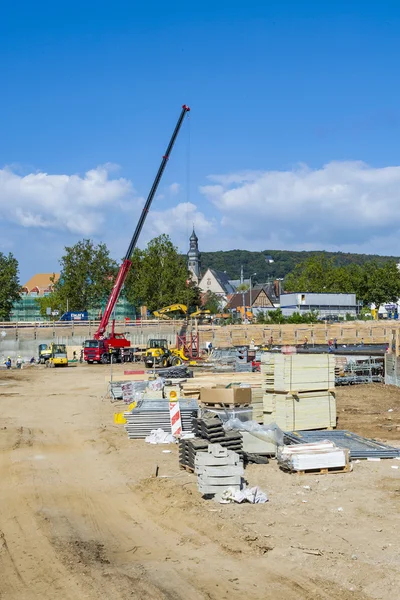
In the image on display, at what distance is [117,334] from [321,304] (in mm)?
42226

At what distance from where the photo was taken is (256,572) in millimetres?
8969

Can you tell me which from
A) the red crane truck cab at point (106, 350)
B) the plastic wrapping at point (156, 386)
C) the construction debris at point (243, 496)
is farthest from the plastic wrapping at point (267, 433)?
the red crane truck cab at point (106, 350)

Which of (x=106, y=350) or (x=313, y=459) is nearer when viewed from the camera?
(x=313, y=459)

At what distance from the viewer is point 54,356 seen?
176 ft

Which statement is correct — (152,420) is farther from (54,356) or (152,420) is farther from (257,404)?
(54,356)

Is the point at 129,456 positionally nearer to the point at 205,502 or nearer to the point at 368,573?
the point at 205,502

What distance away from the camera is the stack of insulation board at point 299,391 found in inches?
746

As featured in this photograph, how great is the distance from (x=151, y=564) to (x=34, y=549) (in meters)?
1.97

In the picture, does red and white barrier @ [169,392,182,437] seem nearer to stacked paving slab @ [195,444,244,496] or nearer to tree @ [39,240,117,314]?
stacked paving slab @ [195,444,244,496]

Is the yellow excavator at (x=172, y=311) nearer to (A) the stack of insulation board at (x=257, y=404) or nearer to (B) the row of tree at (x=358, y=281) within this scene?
(B) the row of tree at (x=358, y=281)

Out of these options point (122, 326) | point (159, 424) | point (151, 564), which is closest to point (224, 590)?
point (151, 564)

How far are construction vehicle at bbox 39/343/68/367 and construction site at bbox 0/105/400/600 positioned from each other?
24324mm

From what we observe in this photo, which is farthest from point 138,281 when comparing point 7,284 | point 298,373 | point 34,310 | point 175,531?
point 175,531

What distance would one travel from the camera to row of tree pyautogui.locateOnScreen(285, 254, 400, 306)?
331ft
